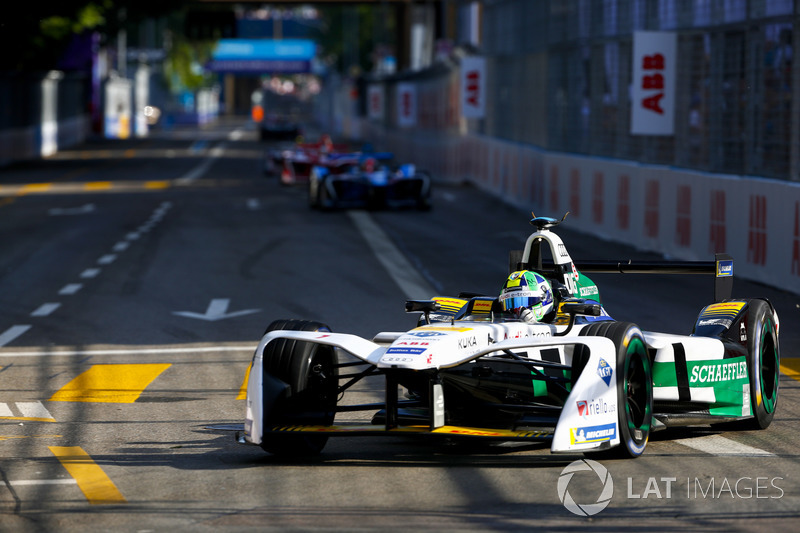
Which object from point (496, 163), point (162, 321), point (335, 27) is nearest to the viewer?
point (162, 321)

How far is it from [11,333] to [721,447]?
27.6ft

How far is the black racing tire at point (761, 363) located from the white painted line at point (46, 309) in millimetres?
9198

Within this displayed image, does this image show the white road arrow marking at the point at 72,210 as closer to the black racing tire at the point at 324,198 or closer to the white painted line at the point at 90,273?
the black racing tire at the point at 324,198

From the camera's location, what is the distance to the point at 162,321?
50.2ft

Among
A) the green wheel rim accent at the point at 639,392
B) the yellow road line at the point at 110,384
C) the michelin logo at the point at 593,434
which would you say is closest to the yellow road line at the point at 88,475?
the yellow road line at the point at 110,384

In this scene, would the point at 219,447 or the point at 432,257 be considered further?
the point at 432,257

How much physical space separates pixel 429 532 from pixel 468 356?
154cm

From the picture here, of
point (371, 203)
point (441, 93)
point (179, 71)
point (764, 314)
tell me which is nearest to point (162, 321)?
point (764, 314)

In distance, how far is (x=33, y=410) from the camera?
998cm

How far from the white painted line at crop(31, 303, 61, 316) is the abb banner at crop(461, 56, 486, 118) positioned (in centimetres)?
2508

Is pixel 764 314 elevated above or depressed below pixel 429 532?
above

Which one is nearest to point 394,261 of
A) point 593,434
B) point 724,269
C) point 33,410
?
point 33,410

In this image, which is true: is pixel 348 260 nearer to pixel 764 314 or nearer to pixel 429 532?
pixel 764 314

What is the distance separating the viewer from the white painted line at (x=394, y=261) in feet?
57.1
